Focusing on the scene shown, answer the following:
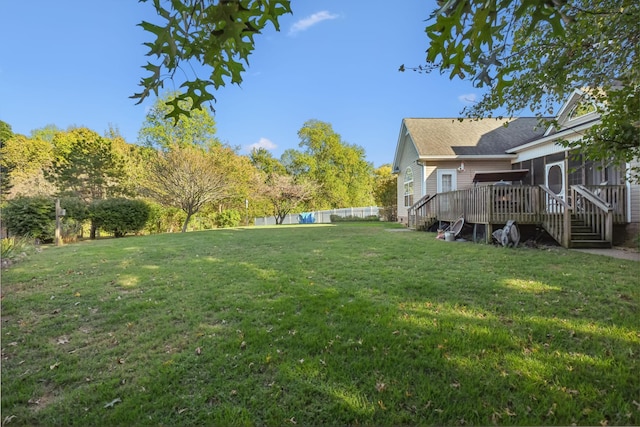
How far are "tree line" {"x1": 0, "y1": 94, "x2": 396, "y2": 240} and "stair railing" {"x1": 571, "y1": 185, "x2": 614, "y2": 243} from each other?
34.3ft

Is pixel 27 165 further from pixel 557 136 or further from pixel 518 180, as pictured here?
pixel 557 136

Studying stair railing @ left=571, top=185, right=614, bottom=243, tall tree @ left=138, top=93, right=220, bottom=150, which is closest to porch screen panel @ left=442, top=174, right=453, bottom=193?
stair railing @ left=571, top=185, right=614, bottom=243

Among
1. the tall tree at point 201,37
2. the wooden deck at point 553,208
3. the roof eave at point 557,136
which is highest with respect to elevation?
the roof eave at point 557,136

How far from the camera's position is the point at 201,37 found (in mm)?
1762

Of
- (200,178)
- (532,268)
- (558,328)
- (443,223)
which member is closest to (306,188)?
(200,178)

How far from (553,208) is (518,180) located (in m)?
5.76

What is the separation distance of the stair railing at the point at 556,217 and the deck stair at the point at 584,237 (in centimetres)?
29

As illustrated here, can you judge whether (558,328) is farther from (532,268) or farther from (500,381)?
(532,268)

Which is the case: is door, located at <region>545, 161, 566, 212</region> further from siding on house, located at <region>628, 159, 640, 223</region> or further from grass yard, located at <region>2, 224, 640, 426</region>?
grass yard, located at <region>2, 224, 640, 426</region>

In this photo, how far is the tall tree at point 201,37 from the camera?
1437 mm

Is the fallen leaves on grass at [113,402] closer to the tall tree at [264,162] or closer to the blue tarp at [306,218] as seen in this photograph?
the blue tarp at [306,218]

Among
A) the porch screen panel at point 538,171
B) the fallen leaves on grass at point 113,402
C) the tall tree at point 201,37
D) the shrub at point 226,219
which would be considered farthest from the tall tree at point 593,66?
the shrub at point 226,219

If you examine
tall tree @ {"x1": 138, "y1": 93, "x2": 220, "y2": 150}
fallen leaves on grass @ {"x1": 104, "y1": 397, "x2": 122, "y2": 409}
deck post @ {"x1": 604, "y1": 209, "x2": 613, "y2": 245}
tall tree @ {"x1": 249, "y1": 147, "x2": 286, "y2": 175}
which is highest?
tall tree @ {"x1": 138, "y1": 93, "x2": 220, "y2": 150}

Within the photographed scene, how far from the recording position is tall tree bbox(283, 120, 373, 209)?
3547cm
